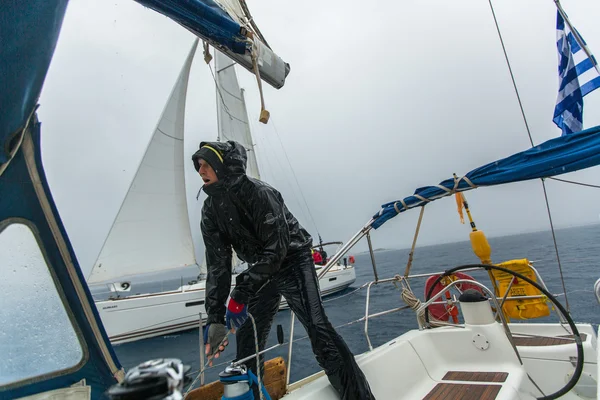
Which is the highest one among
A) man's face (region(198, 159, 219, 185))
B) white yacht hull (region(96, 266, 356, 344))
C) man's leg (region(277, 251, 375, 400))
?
man's face (region(198, 159, 219, 185))

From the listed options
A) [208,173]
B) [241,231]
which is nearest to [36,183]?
[208,173]

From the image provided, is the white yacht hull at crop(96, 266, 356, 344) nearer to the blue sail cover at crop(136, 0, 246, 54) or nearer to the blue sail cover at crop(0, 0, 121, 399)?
the blue sail cover at crop(0, 0, 121, 399)

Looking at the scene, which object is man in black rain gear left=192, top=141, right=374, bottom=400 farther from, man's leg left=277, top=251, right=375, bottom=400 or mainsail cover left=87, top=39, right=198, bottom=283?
mainsail cover left=87, top=39, right=198, bottom=283

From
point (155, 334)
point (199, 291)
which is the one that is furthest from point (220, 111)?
point (155, 334)

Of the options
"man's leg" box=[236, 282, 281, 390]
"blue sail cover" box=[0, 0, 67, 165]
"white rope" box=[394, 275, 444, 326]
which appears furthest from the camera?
"white rope" box=[394, 275, 444, 326]

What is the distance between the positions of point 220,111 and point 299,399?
14.7m

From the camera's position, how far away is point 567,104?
449 cm

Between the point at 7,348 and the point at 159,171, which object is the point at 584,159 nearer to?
the point at 7,348

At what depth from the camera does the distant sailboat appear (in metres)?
11.1

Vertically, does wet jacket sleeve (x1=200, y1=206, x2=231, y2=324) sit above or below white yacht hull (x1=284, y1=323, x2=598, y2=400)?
above

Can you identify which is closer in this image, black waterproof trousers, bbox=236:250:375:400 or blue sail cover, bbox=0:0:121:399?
blue sail cover, bbox=0:0:121:399

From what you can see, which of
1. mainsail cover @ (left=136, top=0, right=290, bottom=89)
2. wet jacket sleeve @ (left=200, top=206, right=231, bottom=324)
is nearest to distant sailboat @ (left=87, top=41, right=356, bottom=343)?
mainsail cover @ (left=136, top=0, right=290, bottom=89)

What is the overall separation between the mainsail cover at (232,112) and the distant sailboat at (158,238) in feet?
0.18

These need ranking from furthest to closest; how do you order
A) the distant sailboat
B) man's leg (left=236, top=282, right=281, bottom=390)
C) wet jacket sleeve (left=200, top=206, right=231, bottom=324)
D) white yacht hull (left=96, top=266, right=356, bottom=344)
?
the distant sailboat → white yacht hull (left=96, top=266, right=356, bottom=344) → man's leg (left=236, top=282, right=281, bottom=390) → wet jacket sleeve (left=200, top=206, right=231, bottom=324)
